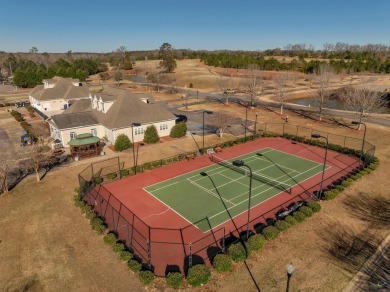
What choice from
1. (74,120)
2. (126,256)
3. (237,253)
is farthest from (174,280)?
(74,120)

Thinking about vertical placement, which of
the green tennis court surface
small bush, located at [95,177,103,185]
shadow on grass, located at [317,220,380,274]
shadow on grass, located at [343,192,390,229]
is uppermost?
small bush, located at [95,177,103,185]

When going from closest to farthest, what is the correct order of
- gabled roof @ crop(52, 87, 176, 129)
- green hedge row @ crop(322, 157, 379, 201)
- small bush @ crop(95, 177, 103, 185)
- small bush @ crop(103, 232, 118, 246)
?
small bush @ crop(103, 232, 118, 246)
green hedge row @ crop(322, 157, 379, 201)
small bush @ crop(95, 177, 103, 185)
gabled roof @ crop(52, 87, 176, 129)

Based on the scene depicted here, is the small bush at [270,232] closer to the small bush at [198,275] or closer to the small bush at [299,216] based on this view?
the small bush at [299,216]

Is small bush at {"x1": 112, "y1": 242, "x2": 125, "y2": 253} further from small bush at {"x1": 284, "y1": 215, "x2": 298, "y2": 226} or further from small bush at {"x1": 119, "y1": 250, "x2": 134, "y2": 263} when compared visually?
small bush at {"x1": 284, "y1": 215, "x2": 298, "y2": 226}

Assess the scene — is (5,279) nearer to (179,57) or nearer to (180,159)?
(180,159)

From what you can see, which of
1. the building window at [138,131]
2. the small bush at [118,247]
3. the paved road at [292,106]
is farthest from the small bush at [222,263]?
the paved road at [292,106]

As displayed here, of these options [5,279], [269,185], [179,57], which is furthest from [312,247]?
[179,57]

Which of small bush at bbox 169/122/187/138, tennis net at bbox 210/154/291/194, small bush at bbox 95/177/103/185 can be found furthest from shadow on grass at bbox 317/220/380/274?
small bush at bbox 169/122/187/138
